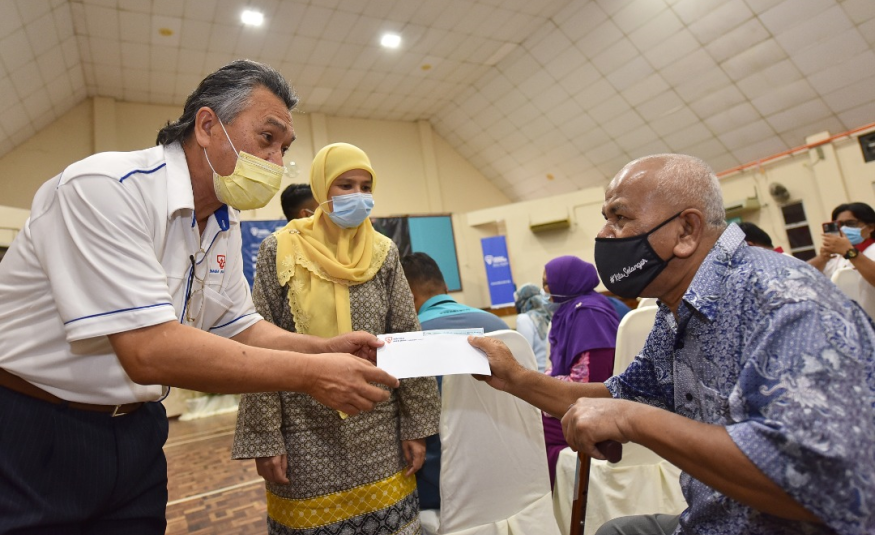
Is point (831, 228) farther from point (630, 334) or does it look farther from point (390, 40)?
point (390, 40)

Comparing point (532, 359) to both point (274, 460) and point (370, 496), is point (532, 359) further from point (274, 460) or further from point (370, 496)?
point (274, 460)

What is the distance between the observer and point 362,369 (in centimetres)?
115

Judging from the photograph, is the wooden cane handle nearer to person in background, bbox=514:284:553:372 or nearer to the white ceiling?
person in background, bbox=514:284:553:372

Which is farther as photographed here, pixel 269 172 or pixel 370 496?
pixel 370 496

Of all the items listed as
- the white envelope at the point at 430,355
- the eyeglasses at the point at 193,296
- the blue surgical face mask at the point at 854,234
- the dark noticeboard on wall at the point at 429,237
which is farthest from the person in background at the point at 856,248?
the dark noticeboard on wall at the point at 429,237

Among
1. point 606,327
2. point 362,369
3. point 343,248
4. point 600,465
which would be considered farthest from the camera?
point 606,327

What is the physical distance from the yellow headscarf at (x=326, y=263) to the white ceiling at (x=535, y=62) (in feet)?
15.2

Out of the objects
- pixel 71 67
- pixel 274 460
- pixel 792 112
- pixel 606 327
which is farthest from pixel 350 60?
pixel 274 460

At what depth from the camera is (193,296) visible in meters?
1.20

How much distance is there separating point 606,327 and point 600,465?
55cm

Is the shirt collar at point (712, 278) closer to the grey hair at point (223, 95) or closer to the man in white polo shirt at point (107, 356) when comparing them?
the man in white polo shirt at point (107, 356)

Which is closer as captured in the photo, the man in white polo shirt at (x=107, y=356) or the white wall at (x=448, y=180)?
the man in white polo shirt at (x=107, y=356)

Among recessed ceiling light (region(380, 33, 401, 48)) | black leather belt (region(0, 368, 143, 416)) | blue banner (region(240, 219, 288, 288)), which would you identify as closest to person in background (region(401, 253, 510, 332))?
black leather belt (region(0, 368, 143, 416))

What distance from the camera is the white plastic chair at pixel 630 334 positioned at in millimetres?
1826
